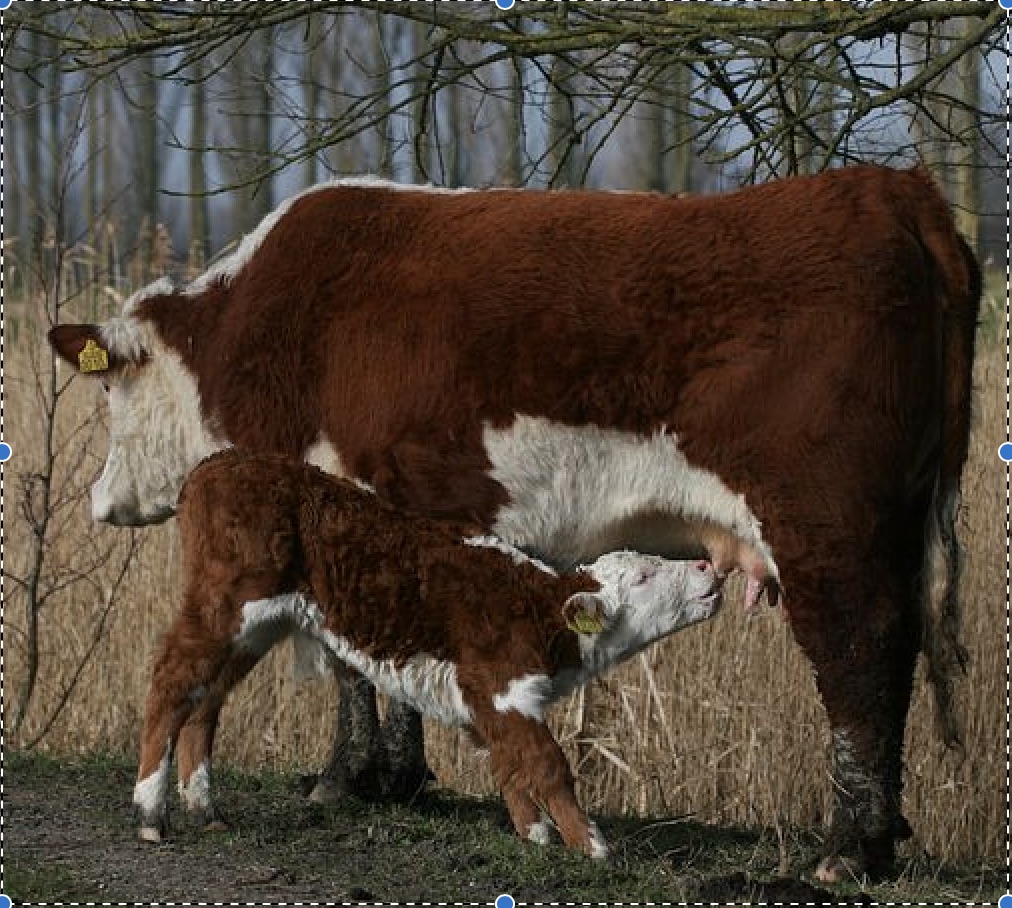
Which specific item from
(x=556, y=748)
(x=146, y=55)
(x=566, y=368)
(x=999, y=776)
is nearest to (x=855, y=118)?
(x=566, y=368)

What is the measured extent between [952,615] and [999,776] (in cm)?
302

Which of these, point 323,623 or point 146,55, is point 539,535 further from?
point 146,55

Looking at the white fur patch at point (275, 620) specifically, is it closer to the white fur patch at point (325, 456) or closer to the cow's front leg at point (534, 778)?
the cow's front leg at point (534, 778)

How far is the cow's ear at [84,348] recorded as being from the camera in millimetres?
7289

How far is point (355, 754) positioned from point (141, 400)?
5.22 feet

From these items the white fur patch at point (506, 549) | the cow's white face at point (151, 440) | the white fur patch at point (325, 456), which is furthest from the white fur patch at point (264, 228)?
the white fur patch at point (506, 549)

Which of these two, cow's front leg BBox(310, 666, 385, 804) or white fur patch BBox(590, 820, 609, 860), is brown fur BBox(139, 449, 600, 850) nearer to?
white fur patch BBox(590, 820, 609, 860)

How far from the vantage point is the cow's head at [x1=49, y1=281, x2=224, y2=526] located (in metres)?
7.23

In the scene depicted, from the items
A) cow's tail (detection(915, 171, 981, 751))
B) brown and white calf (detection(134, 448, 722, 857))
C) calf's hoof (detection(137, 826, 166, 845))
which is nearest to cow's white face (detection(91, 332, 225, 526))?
brown and white calf (detection(134, 448, 722, 857))

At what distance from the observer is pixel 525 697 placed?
5996 millimetres

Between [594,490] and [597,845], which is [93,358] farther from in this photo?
[597,845]

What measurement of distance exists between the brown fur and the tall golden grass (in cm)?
249

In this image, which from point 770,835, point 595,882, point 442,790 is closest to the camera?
point 595,882

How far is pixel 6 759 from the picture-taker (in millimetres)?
7684
